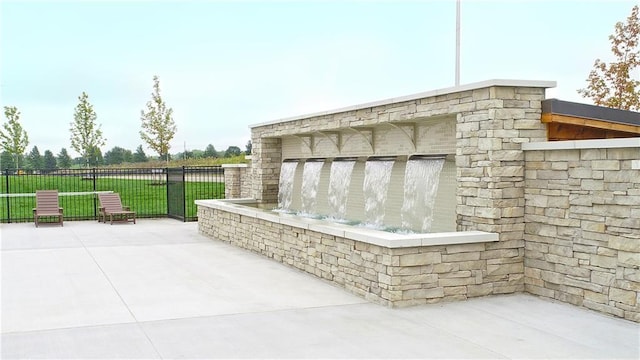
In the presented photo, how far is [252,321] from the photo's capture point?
6.47 m

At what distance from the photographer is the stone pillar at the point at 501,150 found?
296 inches

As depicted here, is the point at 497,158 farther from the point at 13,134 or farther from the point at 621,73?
the point at 13,134

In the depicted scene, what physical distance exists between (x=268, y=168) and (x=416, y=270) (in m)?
8.47

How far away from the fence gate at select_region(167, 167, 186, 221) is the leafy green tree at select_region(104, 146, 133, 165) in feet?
99.3

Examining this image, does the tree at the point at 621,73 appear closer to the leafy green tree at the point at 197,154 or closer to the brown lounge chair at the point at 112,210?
the brown lounge chair at the point at 112,210

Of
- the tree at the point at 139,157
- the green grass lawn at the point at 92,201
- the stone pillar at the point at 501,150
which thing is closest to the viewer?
the stone pillar at the point at 501,150

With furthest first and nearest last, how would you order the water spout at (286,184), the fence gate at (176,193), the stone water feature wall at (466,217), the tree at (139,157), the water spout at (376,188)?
the tree at (139,157)
the fence gate at (176,193)
the water spout at (286,184)
the water spout at (376,188)
the stone water feature wall at (466,217)

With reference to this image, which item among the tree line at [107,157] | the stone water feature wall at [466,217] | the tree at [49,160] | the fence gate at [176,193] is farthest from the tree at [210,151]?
the stone water feature wall at [466,217]

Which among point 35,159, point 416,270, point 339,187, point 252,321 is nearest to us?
point 252,321

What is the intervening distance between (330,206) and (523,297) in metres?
5.74

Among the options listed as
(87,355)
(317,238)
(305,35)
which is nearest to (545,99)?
(317,238)

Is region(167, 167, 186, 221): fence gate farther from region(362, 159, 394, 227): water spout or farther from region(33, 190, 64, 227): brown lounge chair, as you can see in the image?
region(362, 159, 394, 227): water spout

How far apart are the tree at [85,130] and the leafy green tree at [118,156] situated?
13814 millimetres

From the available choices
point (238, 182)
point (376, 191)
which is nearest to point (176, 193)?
point (238, 182)
